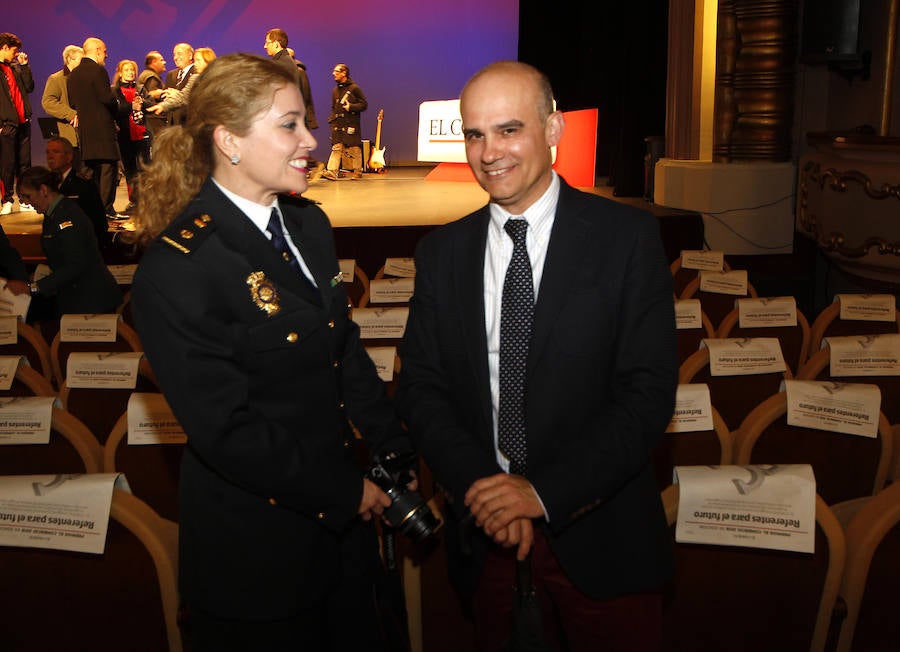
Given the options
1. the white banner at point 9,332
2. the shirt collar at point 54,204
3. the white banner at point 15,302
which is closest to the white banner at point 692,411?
the white banner at point 9,332

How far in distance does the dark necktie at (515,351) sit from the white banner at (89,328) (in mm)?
1920

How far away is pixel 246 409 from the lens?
4.39 feet

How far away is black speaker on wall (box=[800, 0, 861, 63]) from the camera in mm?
6363

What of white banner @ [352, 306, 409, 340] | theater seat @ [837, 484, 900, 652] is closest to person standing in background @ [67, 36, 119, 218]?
white banner @ [352, 306, 409, 340]

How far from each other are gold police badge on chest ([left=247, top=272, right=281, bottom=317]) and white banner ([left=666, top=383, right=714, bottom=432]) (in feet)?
2.99

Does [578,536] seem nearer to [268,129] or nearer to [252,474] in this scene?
[252,474]

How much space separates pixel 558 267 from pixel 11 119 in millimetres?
8479

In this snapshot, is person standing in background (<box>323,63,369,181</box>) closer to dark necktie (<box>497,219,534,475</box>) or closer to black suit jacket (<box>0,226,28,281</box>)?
black suit jacket (<box>0,226,28,281</box>)

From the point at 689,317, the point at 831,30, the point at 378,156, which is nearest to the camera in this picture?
the point at 689,317

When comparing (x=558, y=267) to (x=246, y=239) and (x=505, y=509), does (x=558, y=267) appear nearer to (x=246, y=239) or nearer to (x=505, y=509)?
(x=505, y=509)

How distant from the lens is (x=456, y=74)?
1339 cm

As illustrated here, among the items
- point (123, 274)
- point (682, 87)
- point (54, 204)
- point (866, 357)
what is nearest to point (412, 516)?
point (866, 357)

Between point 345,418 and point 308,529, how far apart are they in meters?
0.21

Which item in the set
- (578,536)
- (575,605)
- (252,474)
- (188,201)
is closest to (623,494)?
(578,536)
